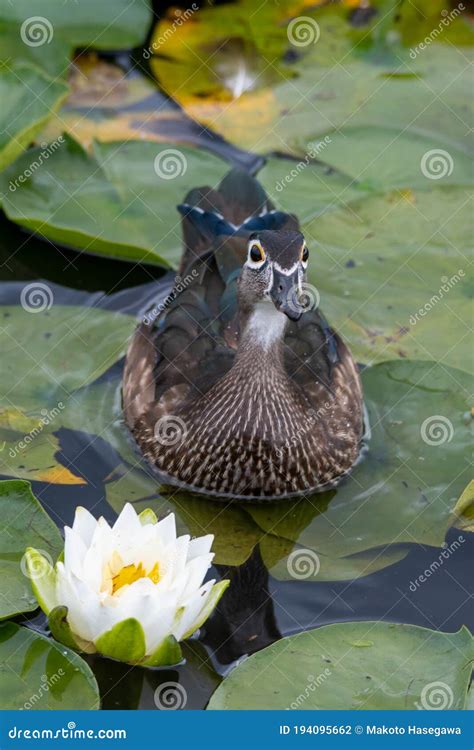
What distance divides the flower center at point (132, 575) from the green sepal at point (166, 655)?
31cm

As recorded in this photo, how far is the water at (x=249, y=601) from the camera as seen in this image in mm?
6207

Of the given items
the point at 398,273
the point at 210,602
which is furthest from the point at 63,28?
the point at 210,602

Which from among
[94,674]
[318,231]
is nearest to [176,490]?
[94,674]

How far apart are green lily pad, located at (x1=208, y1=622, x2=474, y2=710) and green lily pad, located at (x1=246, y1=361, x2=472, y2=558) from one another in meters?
0.81

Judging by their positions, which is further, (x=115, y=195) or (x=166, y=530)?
(x=115, y=195)

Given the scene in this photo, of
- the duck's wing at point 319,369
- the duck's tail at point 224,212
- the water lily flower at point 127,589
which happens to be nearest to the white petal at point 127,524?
Result: the water lily flower at point 127,589

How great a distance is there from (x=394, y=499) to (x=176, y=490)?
4.12 feet

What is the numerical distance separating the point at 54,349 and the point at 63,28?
3356mm

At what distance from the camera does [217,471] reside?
7.50m

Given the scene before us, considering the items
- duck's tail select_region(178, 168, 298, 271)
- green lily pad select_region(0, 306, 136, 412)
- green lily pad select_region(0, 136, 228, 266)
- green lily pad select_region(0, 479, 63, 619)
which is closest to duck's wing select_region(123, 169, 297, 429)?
duck's tail select_region(178, 168, 298, 271)

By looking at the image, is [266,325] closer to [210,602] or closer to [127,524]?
[127,524]

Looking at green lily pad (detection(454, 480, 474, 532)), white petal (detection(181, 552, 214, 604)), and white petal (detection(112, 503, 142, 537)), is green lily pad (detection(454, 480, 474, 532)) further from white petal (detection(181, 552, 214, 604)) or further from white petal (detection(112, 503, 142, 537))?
white petal (detection(112, 503, 142, 537))

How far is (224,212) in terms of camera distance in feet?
28.2

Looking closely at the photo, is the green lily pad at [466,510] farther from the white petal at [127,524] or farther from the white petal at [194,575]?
the white petal at [127,524]
